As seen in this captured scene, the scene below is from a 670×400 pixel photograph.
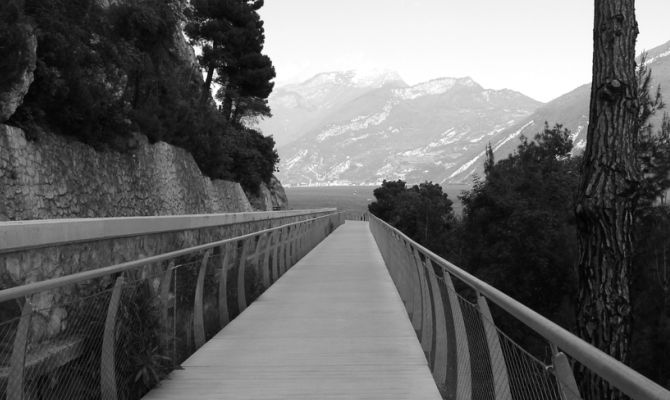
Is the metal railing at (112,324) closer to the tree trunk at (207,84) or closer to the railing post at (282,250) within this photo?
the railing post at (282,250)

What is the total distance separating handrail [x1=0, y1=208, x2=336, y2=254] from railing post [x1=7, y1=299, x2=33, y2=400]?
2.26 m

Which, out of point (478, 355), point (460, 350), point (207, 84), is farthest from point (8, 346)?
point (207, 84)

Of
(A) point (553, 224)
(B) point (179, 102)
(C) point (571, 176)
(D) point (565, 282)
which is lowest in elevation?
(D) point (565, 282)

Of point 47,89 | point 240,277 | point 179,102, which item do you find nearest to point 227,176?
point 179,102

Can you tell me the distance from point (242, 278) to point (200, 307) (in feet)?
9.52

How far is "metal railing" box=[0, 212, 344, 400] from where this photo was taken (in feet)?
→ 11.4

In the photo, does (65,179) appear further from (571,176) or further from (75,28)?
(571,176)

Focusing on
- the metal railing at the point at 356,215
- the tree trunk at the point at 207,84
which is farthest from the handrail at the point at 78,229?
the metal railing at the point at 356,215

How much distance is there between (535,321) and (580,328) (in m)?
6.84

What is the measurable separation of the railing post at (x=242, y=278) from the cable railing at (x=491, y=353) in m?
2.81

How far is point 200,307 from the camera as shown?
725 cm

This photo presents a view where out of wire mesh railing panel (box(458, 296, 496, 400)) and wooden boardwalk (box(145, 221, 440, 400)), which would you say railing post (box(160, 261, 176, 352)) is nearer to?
wooden boardwalk (box(145, 221, 440, 400))

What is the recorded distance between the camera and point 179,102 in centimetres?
2288

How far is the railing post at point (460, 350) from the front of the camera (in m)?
4.67
